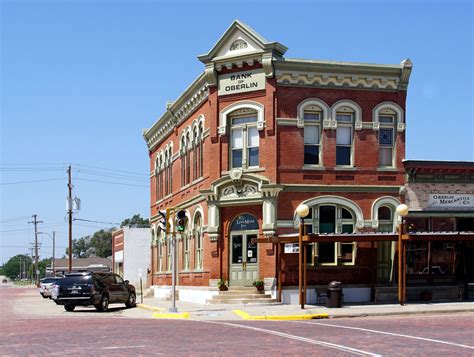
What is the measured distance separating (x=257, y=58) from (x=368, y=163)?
21.3 ft

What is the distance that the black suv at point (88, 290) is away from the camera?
104ft

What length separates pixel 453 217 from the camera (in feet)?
107

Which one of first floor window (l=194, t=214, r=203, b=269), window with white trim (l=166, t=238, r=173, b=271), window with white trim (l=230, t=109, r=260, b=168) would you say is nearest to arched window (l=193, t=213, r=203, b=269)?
first floor window (l=194, t=214, r=203, b=269)

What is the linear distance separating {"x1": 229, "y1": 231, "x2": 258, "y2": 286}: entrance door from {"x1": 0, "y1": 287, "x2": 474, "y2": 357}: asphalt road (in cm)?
899

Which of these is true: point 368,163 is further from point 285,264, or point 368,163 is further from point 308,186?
point 285,264

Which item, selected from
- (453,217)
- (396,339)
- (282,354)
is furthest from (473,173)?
(282,354)

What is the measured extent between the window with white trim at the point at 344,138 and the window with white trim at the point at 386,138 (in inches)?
52.9

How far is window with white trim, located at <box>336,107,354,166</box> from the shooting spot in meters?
32.2

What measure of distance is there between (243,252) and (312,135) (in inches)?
227

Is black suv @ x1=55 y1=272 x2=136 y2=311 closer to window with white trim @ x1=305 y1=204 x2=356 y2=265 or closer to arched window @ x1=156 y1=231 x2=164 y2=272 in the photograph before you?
window with white trim @ x1=305 y1=204 x2=356 y2=265

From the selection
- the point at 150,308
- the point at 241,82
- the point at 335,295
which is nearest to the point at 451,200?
the point at 335,295

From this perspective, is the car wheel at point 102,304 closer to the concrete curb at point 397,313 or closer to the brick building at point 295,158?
the brick building at point 295,158

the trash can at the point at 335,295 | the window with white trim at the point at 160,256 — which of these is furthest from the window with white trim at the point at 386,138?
the window with white trim at the point at 160,256

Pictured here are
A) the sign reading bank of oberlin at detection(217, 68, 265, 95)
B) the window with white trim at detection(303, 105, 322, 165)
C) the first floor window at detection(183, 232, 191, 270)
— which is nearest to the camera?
the sign reading bank of oberlin at detection(217, 68, 265, 95)
